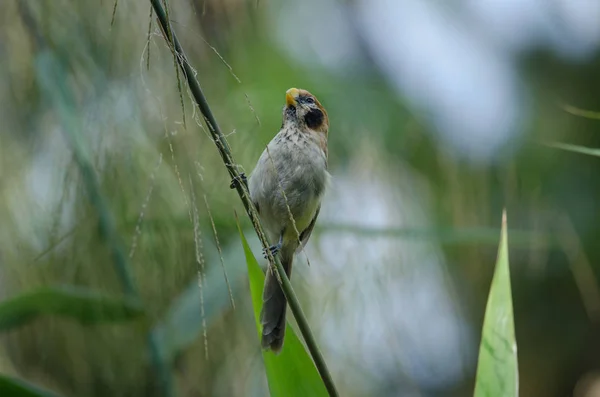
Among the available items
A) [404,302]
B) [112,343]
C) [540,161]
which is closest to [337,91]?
[404,302]

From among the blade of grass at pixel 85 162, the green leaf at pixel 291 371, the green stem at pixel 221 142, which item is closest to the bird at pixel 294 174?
the blade of grass at pixel 85 162

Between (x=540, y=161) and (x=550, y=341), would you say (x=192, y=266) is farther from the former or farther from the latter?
(x=550, y=341)

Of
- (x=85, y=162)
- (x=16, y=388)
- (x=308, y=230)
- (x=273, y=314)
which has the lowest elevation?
(x=16, y=388)

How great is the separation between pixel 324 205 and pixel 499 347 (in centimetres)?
155

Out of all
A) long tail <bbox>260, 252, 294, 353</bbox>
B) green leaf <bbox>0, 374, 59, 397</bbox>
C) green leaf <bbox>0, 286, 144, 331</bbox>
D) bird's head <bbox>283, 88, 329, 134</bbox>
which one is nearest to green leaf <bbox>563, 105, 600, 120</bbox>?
long tail <bbox>260, 252, 294, 353</bbox>

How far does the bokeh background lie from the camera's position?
1729 millimetres

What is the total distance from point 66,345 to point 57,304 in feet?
2.52

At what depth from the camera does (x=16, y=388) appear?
Result: 809 mm

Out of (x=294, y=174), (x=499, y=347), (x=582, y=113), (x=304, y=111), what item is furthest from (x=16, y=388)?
(x=304, y=111)

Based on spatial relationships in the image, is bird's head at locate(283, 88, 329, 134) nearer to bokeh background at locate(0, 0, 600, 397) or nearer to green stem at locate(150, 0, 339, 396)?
bokeh background at locate(0, 0, 600, 397)

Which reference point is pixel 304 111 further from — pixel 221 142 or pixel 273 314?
pixel 221 142

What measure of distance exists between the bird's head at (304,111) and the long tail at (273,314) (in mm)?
404

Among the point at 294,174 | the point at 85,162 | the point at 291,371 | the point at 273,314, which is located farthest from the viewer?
the point at 294,174

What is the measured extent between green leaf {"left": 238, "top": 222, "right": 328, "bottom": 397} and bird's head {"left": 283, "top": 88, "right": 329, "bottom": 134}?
1258mm
